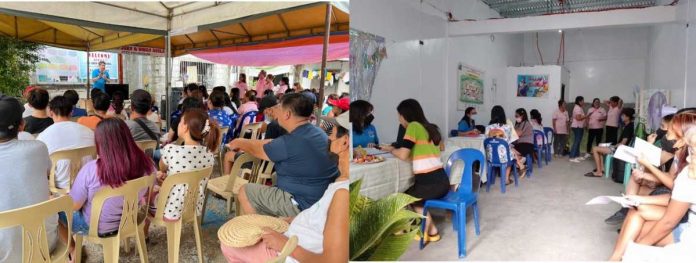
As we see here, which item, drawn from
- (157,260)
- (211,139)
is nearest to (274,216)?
(211,139)

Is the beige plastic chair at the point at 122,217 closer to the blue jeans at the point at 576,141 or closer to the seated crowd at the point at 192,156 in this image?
the seated crowd at the point at 192,156

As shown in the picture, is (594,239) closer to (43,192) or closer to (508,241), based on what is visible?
(508,241)

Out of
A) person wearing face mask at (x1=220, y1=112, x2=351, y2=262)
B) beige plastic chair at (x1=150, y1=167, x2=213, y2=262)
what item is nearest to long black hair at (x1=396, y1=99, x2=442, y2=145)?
person wearing face mask at (x1=220, y1=112, x2=351, y2=262)

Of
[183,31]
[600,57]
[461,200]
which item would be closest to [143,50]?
[183,31]

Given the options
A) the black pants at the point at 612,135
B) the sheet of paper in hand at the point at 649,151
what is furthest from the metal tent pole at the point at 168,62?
the sheet of paper in hand at the point at 649,151

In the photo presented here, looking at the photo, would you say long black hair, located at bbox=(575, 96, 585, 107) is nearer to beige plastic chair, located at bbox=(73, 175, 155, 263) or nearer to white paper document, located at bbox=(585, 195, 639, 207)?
white paper document, located at bbox=(585, 195, 639, 207)

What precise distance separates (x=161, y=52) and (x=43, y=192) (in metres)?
0.81

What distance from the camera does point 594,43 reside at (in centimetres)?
173

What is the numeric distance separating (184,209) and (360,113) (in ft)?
3.75

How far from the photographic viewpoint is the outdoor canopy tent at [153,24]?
2029mm

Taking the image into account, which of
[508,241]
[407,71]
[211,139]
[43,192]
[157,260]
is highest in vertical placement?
[407,71]

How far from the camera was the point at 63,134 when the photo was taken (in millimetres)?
2461

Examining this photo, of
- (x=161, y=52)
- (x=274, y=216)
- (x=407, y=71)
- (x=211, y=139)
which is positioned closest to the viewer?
(x=407, y=71)

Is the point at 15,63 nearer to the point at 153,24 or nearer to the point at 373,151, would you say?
the point at 153,24
